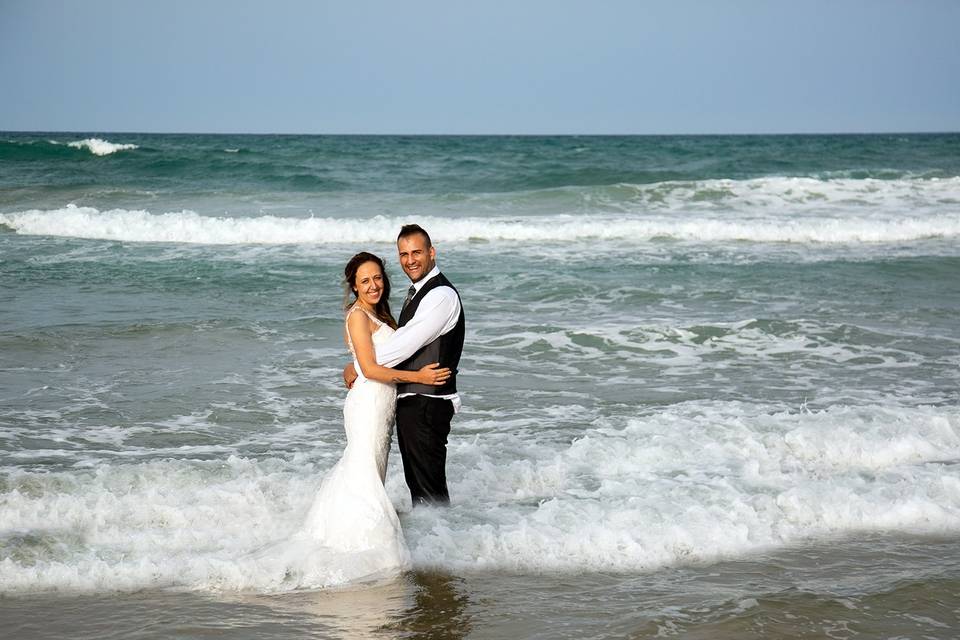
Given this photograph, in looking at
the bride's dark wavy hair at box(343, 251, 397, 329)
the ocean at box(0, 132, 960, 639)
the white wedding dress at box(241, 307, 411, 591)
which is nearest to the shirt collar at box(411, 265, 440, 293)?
the bride's dark wavy hair at box(343, 251, 397, 329)

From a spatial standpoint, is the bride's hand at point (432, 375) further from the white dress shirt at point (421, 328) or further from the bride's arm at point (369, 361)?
the white dress shirt at point (421, 328)

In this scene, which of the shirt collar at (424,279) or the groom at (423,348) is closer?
the groom at (423,348)

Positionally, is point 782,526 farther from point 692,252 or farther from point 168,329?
point 692,252

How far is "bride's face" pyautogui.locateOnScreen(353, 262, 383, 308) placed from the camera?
16.4ft

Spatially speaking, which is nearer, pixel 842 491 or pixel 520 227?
pixel 842 491

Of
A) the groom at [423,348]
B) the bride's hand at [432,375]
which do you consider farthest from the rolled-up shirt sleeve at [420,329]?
the bride's hand at [432,375]

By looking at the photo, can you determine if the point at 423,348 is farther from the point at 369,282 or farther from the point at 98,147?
the point at 98,147

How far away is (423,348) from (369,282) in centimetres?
44

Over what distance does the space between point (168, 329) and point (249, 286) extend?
3371 millimetres

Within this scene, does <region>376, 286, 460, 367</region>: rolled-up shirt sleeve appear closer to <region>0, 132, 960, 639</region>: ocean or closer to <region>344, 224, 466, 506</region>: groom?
<region>344, 224, 466, 506</region>: groom

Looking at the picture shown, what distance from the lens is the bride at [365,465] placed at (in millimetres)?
4816

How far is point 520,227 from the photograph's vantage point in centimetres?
2067

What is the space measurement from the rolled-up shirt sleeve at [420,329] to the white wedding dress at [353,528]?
0.08m

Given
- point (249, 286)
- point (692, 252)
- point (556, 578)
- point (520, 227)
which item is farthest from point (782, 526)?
point (520, 227)
